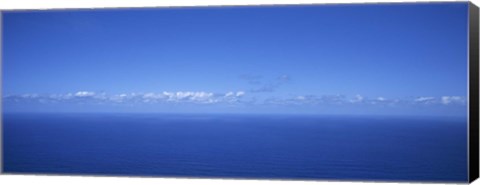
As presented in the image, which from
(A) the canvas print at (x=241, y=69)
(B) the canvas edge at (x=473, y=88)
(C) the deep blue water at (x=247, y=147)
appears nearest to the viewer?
(B) the canvas edge at (x=473, y=88)

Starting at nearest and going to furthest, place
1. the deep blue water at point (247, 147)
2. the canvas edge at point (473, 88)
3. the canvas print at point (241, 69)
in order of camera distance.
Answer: the canvas edge at point (473, 88), the canvas print at point (241, 69), the deep blue water at point (247, 147)

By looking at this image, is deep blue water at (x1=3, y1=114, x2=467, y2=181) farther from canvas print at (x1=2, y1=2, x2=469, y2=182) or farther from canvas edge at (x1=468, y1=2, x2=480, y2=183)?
canvas edge at (x1=468, y1=2, x2=480, y2=183)

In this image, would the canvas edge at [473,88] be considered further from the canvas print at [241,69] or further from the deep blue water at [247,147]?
the deep blue water at [247,147]

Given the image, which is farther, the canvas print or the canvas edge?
the canvas print

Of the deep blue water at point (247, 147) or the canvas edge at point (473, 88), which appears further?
the deep blue water at point (247, 147)

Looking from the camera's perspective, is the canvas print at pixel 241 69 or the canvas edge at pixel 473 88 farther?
the canvas print at pixel 241 69

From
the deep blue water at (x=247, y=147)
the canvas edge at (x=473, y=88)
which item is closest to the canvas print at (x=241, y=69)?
the deep blue water at (x=247, y=147)

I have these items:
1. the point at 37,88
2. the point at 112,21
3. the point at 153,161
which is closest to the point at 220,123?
the point at 112,21

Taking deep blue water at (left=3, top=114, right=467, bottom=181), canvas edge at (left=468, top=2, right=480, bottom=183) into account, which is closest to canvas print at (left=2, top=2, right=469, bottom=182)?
deep blue water at (left=3, top=114, right=467, bottom=181)
